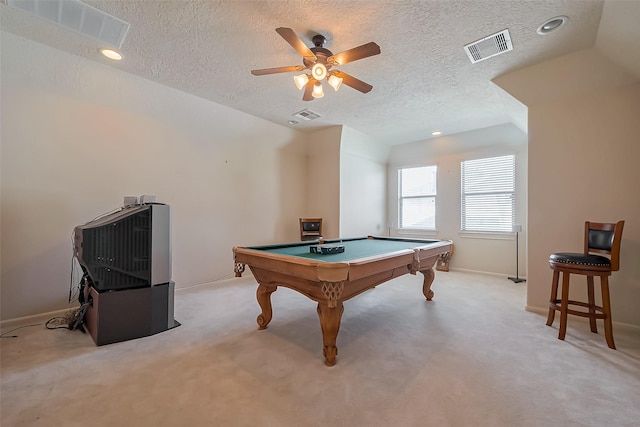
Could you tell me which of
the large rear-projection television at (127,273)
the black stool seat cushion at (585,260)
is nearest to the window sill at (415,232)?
the black stool seat cushion at (585,260)

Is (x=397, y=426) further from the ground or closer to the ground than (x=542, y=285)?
closer to the ground

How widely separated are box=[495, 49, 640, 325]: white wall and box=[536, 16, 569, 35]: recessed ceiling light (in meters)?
0.60

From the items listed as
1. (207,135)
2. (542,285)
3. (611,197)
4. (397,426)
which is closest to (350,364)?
(397,426)

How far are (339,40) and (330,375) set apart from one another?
2771 mm

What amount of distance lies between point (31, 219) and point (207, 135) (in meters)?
2.22

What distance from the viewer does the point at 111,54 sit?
Result: 8.62ft

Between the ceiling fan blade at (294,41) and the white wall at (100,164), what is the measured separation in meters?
2.20

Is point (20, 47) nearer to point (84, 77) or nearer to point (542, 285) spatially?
point (84, 77)

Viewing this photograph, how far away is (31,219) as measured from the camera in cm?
266

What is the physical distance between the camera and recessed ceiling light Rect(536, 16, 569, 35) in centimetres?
210

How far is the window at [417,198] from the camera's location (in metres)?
5.62

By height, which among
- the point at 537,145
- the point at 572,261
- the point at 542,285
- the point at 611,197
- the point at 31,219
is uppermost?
the point at 537,145

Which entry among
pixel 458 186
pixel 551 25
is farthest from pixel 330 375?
pixel 458 186

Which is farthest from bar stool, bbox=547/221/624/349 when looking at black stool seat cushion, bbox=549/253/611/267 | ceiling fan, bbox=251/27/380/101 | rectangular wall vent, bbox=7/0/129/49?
rectangular wall vent, bbox=7/0/129/49
